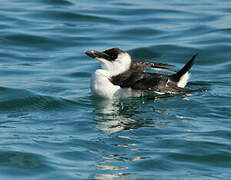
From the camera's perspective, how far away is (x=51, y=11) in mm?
17125

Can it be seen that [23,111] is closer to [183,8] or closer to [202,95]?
[202,95]

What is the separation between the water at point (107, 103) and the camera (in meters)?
7.25

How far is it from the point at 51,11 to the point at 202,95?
26.6 ft

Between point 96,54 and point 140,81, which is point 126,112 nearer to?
point 140,81

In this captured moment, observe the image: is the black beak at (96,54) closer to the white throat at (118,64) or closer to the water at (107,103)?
the white throat at (118,64)

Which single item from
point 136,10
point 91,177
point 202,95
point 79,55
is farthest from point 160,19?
point 91,177

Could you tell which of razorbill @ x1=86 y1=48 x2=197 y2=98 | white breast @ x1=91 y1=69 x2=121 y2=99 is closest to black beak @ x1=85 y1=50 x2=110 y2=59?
razorbill @ x1=86 y1=48 x2=197 y2=98

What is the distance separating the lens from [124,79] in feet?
32.7

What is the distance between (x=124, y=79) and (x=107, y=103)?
1.56 feet

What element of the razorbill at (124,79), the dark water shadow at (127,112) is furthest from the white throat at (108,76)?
the dark water shadow at (127,112)

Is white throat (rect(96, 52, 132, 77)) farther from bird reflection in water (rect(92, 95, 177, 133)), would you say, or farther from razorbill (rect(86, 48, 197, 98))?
bird reflection in water (rect(92, 95, 177, 133))

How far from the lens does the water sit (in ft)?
23.8

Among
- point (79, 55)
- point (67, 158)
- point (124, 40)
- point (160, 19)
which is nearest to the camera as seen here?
point (67, 158)

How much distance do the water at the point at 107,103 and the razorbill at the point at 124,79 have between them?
18cm
